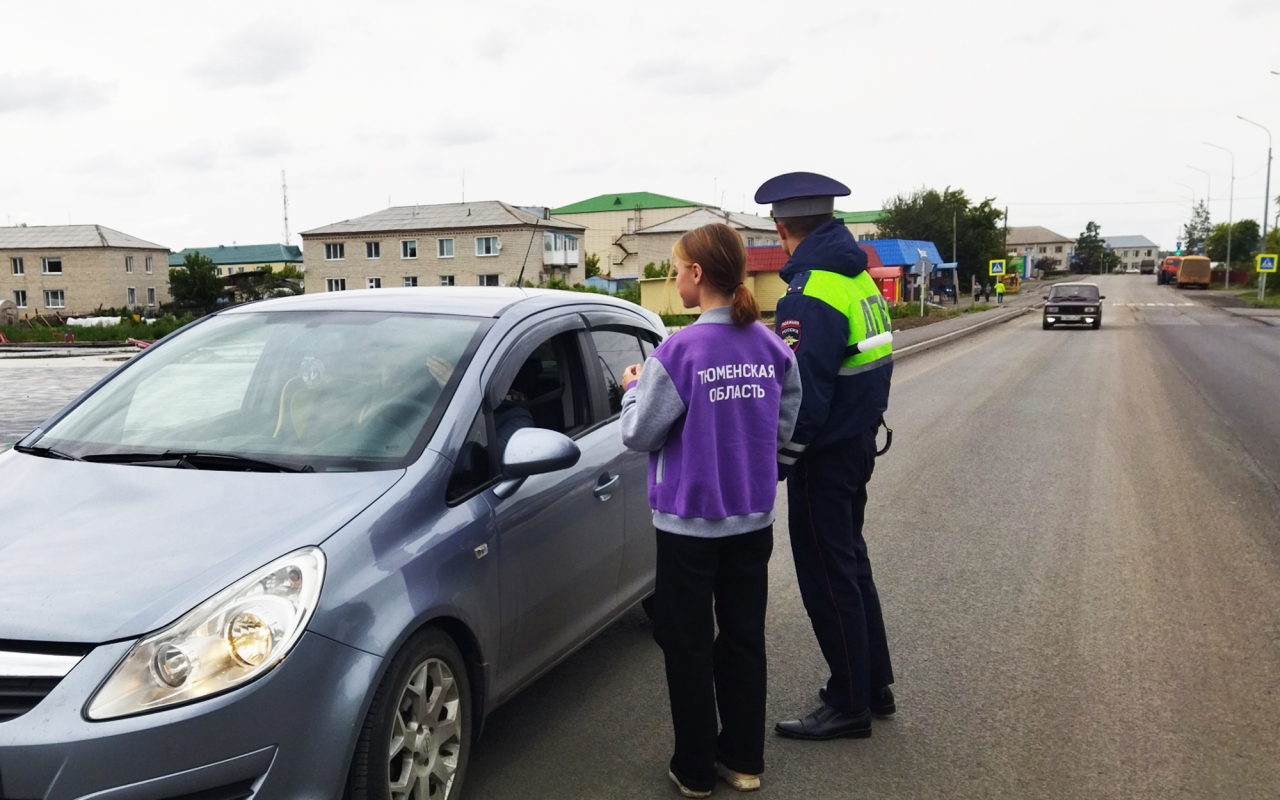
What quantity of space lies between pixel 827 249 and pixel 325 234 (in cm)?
8115

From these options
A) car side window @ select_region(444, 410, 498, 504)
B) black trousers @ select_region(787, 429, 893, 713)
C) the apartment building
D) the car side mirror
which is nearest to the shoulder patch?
black trousers @ select_region(787, 429, 893, 713)

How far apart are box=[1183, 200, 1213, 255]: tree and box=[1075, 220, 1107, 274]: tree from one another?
1356 centimetres

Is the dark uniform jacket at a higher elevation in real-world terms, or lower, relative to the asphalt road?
higher

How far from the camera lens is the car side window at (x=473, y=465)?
3127mm

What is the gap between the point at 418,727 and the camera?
2.82m

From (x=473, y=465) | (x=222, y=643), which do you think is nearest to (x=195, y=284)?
(x=473, y=465)

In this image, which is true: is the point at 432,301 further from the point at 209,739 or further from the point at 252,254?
the point at 252,254

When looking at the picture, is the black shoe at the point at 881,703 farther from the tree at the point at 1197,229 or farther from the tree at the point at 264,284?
the tree at the point at 1197,229

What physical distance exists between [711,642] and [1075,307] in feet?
113

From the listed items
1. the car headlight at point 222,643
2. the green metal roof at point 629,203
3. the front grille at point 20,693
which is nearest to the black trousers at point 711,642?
the car headlight at point 222,643

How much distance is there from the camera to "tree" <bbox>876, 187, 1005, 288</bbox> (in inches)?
3238

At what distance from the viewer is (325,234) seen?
7975cm

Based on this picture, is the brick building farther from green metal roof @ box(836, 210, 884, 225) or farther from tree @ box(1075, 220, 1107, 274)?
tree @ box(1075, 220, 1107, 274)

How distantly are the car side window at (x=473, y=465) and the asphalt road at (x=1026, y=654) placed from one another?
0.99 m
